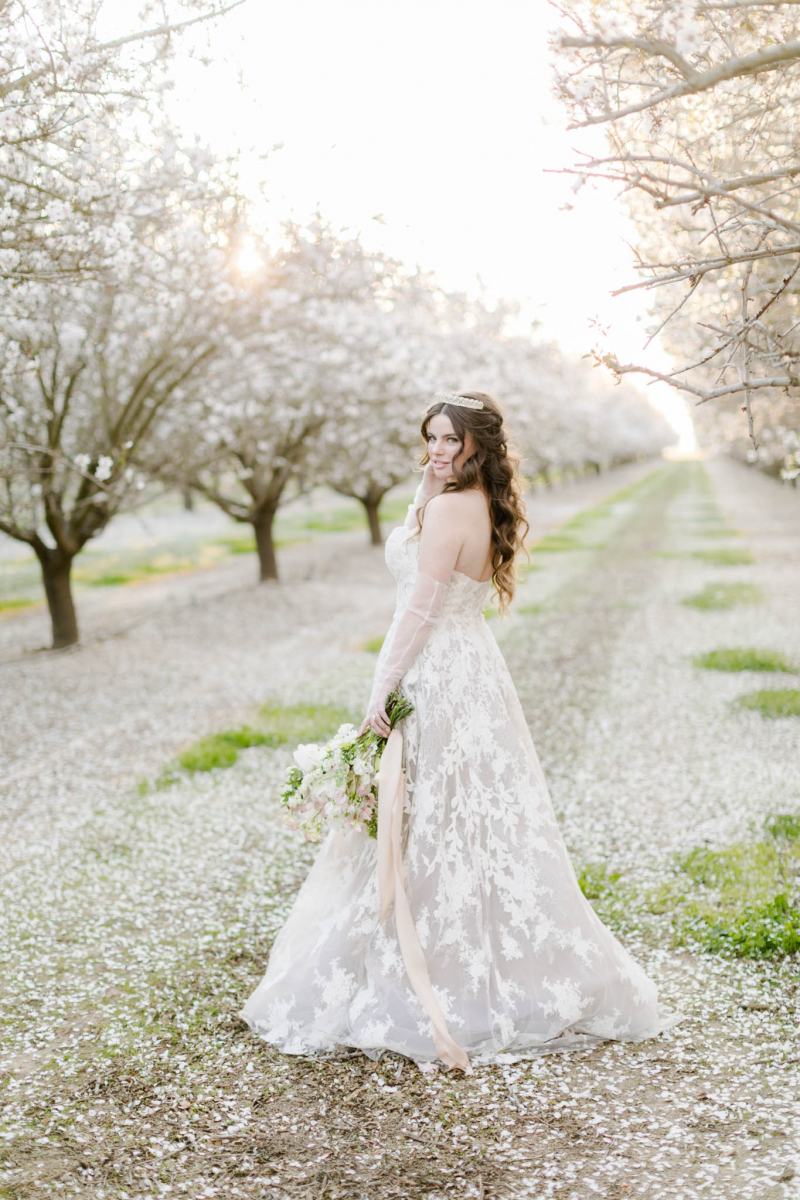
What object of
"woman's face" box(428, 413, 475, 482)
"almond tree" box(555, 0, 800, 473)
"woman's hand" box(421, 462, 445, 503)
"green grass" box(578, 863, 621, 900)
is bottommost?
"green grass" box(578, 863, 621, 900)

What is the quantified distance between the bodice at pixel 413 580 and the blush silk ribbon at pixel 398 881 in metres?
0.63

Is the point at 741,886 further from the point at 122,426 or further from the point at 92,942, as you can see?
the point at 122,426

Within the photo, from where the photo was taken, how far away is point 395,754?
4242mm

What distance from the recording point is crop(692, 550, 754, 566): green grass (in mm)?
21225

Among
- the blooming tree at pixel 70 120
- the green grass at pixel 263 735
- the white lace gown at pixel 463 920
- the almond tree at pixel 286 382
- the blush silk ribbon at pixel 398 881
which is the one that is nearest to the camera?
the blush silk ribbon at pixel 398 881

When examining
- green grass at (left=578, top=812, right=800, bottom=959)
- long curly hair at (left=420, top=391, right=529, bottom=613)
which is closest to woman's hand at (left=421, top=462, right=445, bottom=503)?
long curly hair at (left=420, top=391, right=529, bottom=613)

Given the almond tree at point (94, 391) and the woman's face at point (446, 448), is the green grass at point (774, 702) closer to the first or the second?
the woman's face at point (446, 448)

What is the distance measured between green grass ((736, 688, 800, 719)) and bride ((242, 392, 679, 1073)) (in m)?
5.74

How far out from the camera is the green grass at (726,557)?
21.2 metres

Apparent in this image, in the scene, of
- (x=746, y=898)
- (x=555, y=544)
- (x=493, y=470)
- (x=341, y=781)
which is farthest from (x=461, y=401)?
(x=555, y=544)

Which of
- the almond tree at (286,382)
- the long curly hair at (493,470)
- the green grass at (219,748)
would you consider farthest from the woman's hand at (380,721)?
the almond tree at (286,382)

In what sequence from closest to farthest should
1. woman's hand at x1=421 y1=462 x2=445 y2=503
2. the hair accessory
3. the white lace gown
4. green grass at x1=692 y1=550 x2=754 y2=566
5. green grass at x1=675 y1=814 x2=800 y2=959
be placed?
the white lace gown → the hair accessory → woman's hand at x1=421 y1=462 x2=445 y2=503 → green grass at x1=675 y1=814 x2=800 y2=959 → green grass at x1=692 y1=550 x2=754 y2=566

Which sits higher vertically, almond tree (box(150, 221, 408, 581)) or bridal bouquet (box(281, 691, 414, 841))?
almond tree (box(150, 221, 408, 581))

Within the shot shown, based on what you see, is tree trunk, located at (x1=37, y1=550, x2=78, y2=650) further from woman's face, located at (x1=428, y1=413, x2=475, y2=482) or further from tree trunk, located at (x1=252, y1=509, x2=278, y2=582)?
woman's face, located at (x1=428, y1=413, x2=475, y2=482)
